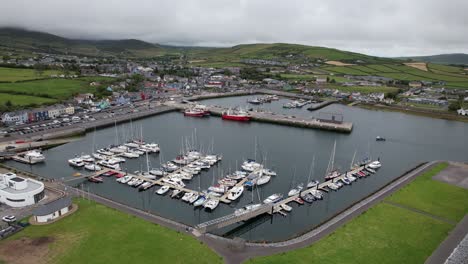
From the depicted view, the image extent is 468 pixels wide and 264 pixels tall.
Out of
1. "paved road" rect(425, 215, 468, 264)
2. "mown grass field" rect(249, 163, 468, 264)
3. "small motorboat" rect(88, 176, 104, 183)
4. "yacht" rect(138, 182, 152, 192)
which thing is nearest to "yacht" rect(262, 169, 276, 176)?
"mown grass field" rect(249, 163, 468, 264)

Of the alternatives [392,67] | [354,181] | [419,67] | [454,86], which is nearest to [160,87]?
[354,181]

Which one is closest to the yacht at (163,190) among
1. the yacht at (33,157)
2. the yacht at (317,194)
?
the yacht at (317,194)

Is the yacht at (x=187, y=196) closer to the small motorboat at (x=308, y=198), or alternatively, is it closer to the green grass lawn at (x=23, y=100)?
the small motorboat at (x=308, y=198)

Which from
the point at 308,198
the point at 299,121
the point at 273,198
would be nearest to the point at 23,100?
the point at 299,121

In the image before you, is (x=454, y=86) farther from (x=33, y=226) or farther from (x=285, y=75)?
(x=33, y=226)

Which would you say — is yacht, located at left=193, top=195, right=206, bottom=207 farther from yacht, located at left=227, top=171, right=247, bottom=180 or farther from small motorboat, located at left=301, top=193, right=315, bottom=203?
small motorboat, located at left=301, top=193, right=315, bottom=203

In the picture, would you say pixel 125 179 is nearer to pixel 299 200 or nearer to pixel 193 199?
pixel 193 199
